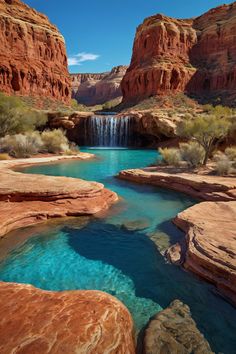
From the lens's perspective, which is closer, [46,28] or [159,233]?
[159,233]

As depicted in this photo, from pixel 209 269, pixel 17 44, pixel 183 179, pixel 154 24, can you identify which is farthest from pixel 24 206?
pixel 154 24

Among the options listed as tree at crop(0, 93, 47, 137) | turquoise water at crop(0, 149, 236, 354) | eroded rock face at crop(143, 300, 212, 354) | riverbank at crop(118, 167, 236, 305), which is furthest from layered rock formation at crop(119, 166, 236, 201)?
tree at crop(0, 93, 47, 137)

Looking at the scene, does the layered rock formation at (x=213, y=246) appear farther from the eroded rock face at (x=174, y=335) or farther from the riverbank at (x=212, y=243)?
the eroded rock face at (x=174, y=335)

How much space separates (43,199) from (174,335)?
5.67m

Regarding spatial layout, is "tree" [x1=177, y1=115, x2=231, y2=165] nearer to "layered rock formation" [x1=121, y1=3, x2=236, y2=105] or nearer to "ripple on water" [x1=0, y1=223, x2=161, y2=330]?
"ripple on water" [x1=0, y1=223, x2=161, y2=330]

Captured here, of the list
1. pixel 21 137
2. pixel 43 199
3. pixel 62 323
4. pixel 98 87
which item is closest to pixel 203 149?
pixel 43 199

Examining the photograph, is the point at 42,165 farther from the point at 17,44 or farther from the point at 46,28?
the point at 46,28

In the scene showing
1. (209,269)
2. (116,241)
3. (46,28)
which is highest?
(46,28)

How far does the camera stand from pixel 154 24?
163ft

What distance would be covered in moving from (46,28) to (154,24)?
21.1 m

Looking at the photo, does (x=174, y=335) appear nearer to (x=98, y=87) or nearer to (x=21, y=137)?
(x=21, y=137)

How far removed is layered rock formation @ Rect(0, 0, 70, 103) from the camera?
43375 mm

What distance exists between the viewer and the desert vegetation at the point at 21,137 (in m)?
19.5

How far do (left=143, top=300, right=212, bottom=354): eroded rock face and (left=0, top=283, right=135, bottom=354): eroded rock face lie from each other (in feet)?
0.86
